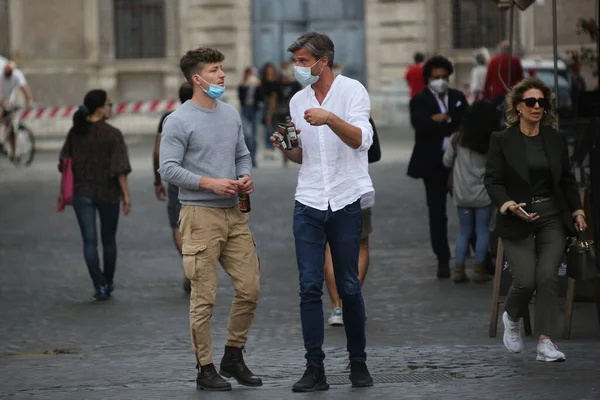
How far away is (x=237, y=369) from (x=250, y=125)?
60.1 ft

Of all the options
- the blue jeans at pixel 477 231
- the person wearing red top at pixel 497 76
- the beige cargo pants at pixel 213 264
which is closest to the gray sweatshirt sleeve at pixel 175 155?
the beige cargo pants at pixel 213 264

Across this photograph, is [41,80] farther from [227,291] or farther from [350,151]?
[350,151]

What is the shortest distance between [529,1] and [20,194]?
10575mm

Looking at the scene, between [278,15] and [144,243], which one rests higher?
Result: [278,15]

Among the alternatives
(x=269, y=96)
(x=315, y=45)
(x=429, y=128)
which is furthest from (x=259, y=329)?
(x=269, y=96)

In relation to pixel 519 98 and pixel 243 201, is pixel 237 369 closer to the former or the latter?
pixel 243 201

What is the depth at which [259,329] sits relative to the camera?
10703 mm

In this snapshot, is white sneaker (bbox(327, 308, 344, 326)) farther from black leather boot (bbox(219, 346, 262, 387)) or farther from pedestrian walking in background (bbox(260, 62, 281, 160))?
pedestrian walking in background (bbox(260, 62, 281, 160))

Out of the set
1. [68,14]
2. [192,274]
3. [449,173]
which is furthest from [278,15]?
[192,274]

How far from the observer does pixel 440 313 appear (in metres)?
11.3

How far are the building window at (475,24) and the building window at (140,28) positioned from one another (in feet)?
22.7

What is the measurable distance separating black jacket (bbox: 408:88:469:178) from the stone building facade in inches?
911

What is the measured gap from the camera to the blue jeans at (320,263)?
322 inches

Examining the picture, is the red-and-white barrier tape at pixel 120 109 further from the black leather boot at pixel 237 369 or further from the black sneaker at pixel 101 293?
the black leather boot at pixel 237 369
